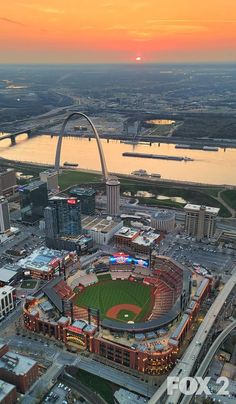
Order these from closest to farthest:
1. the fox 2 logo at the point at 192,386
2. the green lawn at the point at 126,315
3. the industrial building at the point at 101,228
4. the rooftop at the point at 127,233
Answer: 1. the fox 2 logo at the point at 192,386
2. the green lawn at the point at 126,315
3. the rooftop at the point at 127,233
4. the industrial building at the point at 101,228

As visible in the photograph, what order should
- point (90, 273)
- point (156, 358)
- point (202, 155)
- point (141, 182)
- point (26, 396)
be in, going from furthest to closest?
point (202, 155), point (141, 182), point (90, 273), point (156, 358), point (26, 396)

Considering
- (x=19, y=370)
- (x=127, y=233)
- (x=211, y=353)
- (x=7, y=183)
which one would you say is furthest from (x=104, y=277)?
(x=7, y=183)

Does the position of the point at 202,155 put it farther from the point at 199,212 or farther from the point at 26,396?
the point at 26,396

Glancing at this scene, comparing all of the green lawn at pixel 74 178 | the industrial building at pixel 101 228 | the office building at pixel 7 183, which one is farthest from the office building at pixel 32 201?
the green lawn at pixel 74 178

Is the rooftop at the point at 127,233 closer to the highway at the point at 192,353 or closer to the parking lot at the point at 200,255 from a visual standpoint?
the parking lot at the point at 200,255

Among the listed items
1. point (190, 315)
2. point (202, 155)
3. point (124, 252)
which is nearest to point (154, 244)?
point (124, 252)

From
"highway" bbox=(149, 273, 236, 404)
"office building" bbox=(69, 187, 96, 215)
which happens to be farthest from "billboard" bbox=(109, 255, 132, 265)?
"office building" bbox=(69, 187, 96, 215)

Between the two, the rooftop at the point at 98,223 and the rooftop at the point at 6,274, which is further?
the rooftop at the point at 98,223
